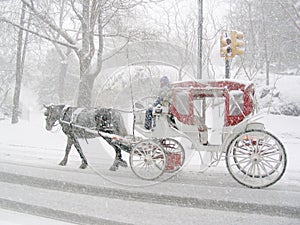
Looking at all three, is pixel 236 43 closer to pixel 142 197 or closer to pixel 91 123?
→ pixel 91 123

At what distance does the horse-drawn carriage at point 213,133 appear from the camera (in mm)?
6145

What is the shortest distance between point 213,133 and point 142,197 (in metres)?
1.78

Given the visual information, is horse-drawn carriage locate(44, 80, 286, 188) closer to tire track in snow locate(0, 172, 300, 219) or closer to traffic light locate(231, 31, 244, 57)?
tire track in snow locate(0, 172, 300, 219)

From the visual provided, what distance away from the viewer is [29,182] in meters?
6.91

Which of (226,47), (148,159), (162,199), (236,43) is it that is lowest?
(162,199)

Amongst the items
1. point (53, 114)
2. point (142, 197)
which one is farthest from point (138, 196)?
point (53, 114)

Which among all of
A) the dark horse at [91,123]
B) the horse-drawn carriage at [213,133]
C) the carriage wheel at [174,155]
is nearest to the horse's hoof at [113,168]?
the dark horse at [91,123]

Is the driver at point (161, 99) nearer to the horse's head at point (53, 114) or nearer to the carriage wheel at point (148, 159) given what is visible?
the carriage wheel at point (148, 159)

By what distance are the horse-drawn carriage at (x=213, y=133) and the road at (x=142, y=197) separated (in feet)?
0.99

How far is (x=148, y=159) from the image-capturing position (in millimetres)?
6648

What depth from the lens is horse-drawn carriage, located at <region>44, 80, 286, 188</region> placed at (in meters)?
6.14

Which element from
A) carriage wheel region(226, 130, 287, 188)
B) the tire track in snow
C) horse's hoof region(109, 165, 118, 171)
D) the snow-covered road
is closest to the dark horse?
horse's hoof region(109, 165, 118, 171)

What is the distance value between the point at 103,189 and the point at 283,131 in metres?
11.1

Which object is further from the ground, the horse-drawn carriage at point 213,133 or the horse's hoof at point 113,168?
the horse-drawn carriage at point 213,133
